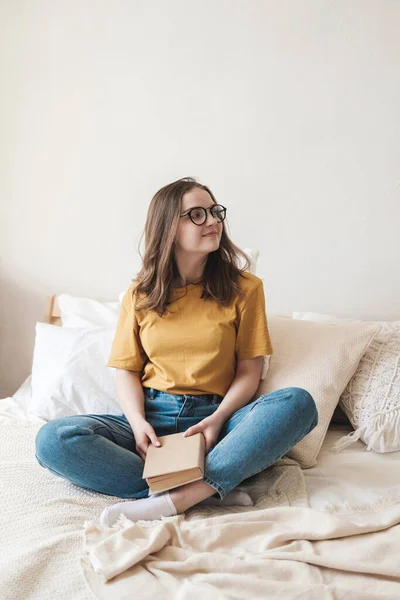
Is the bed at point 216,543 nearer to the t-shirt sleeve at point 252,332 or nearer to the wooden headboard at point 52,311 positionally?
the t-shirt sleeve at point 252,332

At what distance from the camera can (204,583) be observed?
3.08 ft

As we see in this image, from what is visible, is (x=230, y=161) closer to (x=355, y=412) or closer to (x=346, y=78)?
(x=346, y=78)

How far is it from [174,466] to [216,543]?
190mm

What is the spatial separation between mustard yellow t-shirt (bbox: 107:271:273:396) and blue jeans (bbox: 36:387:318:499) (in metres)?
0.18

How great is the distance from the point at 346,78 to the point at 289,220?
48 cm

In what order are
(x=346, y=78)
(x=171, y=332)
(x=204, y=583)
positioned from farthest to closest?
(x=346, y=78) → (x=171, y=332) → (x=204, y=583)

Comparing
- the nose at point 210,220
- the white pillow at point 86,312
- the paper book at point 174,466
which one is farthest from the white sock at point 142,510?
the white pillow at point 86,312

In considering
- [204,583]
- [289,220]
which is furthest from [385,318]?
[204,583]

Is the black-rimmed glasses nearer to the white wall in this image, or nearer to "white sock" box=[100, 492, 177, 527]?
the white wall

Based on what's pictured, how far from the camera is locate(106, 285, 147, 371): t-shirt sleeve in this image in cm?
155

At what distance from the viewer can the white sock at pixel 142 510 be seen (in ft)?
3.84

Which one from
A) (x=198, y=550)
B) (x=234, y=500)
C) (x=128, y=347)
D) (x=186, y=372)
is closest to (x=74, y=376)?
(x=128, y=347)

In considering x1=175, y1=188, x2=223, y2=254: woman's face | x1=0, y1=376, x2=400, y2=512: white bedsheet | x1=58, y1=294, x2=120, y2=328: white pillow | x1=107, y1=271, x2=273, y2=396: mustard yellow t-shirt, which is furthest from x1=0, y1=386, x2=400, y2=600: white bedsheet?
x1=175, y1=188, x2=223, y2=254: woman's face

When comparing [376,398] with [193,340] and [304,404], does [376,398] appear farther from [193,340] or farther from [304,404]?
[193,340]
